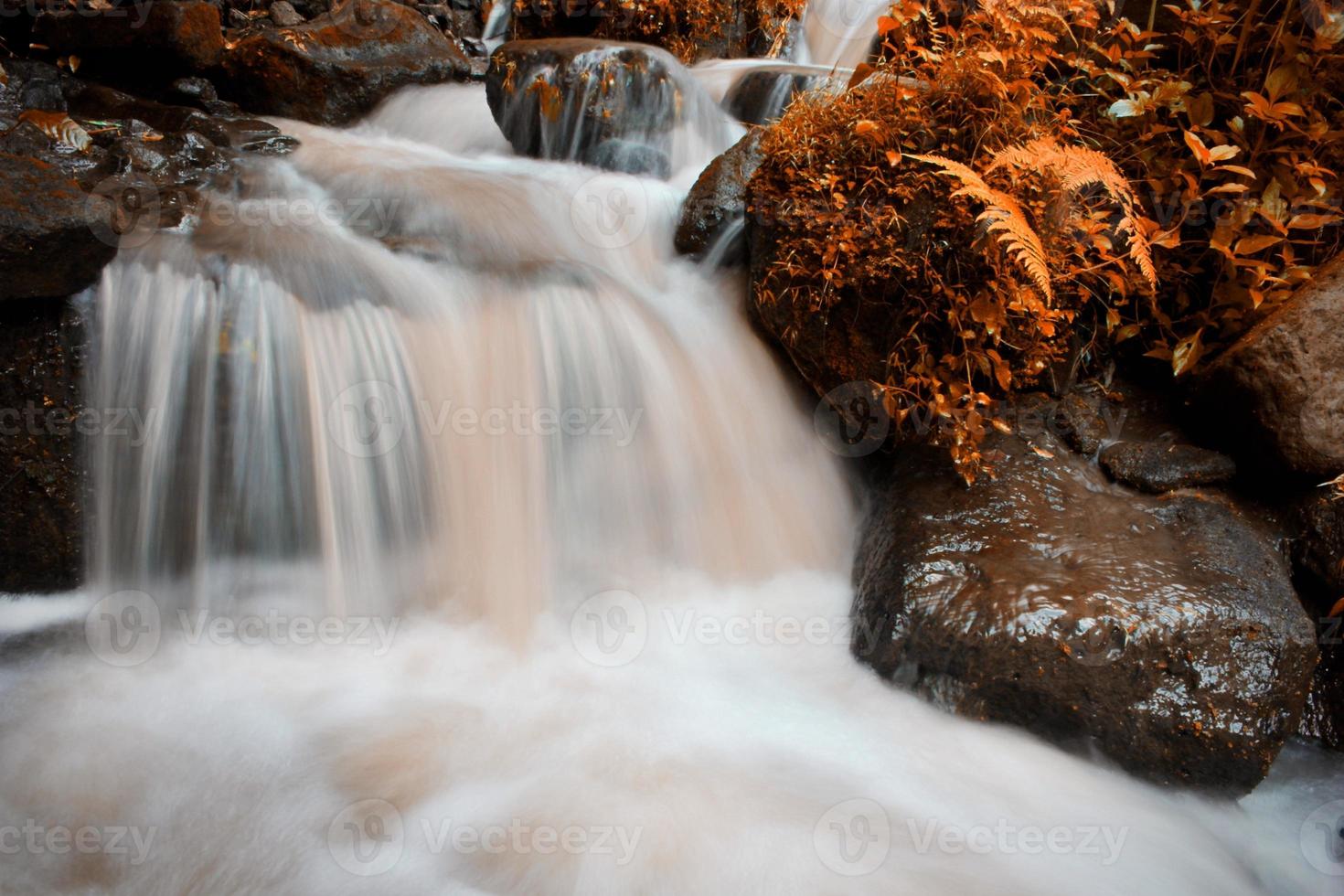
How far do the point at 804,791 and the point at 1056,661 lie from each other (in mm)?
994

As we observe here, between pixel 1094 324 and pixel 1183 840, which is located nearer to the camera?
pixel 1183 840

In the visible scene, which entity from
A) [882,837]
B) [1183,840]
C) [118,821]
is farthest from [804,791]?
[118,821]

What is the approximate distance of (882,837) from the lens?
8.00 ft

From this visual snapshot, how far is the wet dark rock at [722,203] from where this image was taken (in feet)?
14.4

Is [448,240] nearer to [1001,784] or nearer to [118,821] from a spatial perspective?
[118,821]
